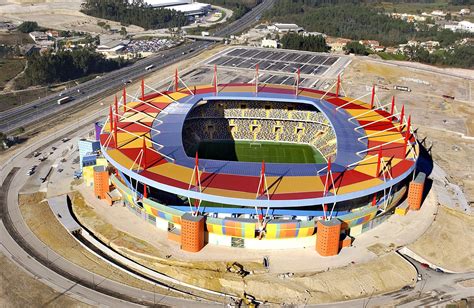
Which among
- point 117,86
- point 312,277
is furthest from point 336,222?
point 117,86

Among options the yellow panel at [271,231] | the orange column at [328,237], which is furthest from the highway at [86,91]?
the orange column at [328,237]

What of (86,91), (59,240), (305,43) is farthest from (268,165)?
(305,43)

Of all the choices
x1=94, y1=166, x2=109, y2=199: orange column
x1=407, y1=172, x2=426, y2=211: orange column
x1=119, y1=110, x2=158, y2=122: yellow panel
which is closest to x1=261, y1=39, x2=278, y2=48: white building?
x1=119, y1=110, x2=158, y2=122: yellow panel

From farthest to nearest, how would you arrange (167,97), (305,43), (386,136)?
(305,43) → (167,97) → (386,136)

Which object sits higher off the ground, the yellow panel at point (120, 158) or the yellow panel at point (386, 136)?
the yellow panel at point (386, 136)

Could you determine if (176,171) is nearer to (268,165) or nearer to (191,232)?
(191,232)

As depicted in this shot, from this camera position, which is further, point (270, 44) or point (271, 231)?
point (270, 44)

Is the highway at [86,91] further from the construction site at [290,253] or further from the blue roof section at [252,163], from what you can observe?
the blue roof section at [252,163]

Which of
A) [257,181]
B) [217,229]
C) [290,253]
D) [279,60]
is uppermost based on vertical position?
[257,181]
